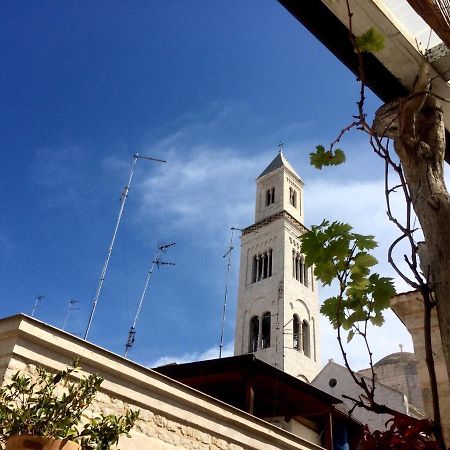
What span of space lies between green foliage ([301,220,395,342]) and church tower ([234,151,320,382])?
31161mm

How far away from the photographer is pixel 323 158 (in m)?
1.73

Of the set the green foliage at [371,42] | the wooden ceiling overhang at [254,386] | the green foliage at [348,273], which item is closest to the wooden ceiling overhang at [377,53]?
the green foliage at [371,42]

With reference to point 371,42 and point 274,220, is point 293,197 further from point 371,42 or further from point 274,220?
point 371,42

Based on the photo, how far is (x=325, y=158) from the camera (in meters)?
1.73

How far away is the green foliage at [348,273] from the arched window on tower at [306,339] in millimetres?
35539

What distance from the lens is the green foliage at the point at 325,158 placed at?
1.70 metres

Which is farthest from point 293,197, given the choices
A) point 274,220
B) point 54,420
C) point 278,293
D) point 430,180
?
point 430,180

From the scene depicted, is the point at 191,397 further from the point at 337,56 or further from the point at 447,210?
the point at 447,210

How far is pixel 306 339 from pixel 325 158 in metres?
36.1

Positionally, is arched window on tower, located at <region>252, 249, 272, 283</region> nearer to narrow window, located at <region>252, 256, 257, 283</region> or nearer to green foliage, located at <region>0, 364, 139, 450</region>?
narrow window, located at <region>252, 256, 257, 283</region>

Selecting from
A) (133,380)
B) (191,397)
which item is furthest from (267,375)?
(133,380)

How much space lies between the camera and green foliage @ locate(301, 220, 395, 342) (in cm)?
126

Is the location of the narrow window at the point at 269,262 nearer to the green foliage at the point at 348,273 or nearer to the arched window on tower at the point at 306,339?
the arched window on tower at the point at 306,339

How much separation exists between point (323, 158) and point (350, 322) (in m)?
0.67
